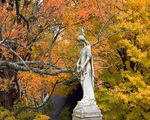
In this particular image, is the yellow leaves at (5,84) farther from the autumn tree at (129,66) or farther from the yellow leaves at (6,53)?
the autumn tree at (129,66)

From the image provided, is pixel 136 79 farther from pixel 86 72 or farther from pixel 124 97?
pixel 86 72

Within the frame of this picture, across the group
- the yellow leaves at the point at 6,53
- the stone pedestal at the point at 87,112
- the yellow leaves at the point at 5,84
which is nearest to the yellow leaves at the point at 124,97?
the stone pedestal at the point at 87,112

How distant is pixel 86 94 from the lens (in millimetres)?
11664

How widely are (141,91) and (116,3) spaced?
3.90 m

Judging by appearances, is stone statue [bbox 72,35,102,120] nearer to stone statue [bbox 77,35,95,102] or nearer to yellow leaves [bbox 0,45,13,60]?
stone statue [bbox 77,35,95,102]

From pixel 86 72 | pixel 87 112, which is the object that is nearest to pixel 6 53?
pixel 86 72

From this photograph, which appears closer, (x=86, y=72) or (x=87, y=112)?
(x=87, y=112)

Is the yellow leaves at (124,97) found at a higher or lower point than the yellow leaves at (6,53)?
lower

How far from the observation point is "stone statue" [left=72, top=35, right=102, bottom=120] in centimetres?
1135

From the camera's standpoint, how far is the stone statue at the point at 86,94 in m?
11.4

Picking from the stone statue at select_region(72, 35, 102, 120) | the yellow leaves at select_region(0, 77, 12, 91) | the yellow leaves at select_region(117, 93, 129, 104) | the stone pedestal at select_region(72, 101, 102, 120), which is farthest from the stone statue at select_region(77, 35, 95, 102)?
the yellow leaves at select_region(0, 77, 12, 91)

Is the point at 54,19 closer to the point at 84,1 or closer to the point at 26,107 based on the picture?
the point at 84,1

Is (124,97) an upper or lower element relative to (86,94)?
lower

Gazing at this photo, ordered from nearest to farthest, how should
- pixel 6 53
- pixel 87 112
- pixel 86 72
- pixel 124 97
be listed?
pixel 87 112 → pixel 86 72 → pixel 6 53 → pixel 124 97
